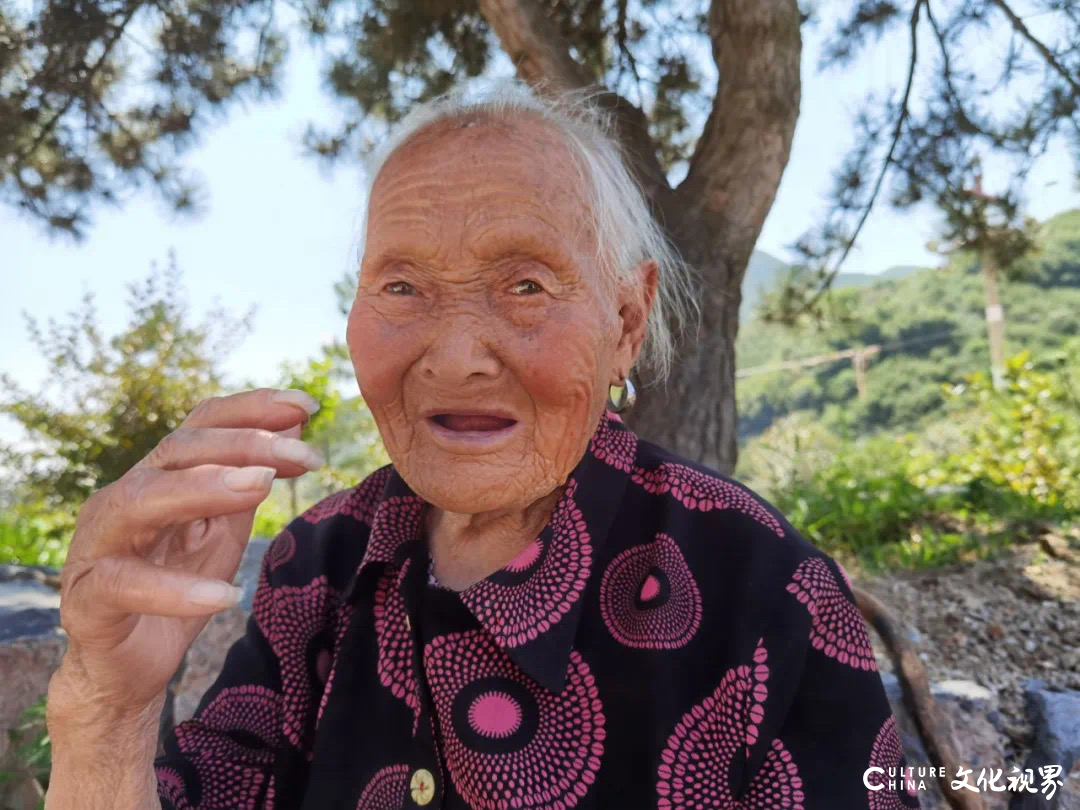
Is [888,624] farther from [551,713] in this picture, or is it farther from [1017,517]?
[1017,517]

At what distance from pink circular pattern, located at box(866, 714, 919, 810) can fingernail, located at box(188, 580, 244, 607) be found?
912mm

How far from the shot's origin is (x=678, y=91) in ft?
13.1

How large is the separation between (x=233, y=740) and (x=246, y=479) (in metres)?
0.78

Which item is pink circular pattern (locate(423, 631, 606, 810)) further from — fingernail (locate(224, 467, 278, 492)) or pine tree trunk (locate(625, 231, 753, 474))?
pine tree trunk (locate(625, 231, 753, 474))

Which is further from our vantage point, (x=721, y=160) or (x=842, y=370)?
(x=842, y=370)

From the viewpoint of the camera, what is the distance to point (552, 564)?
1.32 m

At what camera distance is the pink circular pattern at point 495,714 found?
4.02ft

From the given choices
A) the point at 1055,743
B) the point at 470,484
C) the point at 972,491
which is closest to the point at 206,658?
the point at 470,484

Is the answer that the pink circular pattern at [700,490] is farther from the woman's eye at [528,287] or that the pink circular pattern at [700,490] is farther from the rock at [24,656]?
the rock at [24,656]

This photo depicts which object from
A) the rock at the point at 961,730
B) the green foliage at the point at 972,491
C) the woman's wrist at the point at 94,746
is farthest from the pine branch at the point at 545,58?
the green foliage at the point at 972,491

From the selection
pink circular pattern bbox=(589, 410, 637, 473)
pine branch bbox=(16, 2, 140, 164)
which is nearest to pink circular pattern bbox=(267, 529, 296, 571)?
pink circular pattern bbox=(589, 410, 637, 473)

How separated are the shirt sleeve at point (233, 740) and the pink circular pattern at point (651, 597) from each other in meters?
0.70

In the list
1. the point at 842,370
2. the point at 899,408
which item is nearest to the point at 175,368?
the point at 899,408

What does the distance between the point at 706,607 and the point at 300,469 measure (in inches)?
26.5
